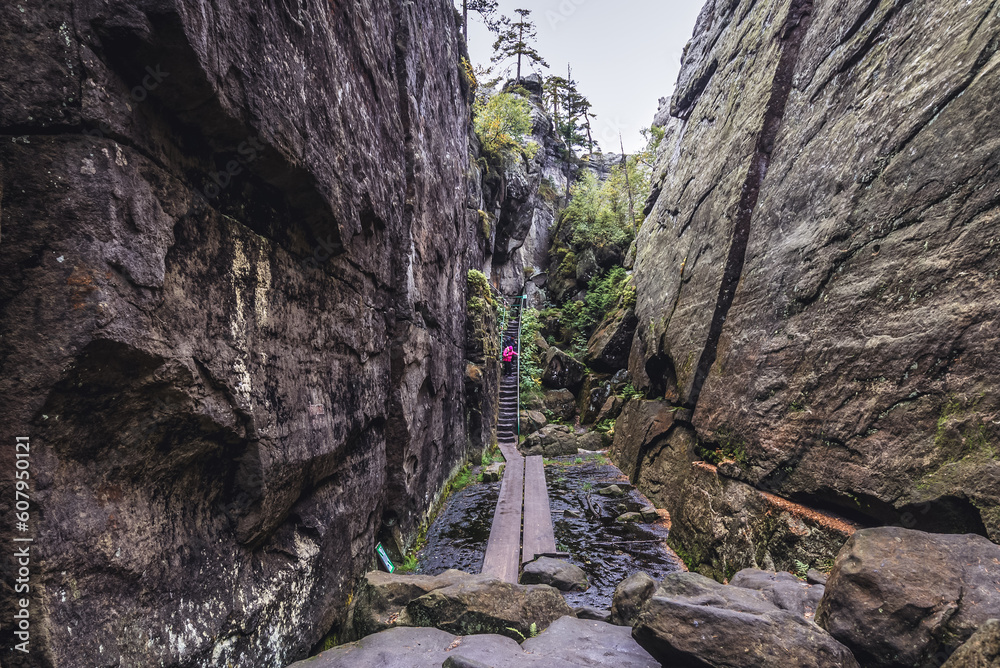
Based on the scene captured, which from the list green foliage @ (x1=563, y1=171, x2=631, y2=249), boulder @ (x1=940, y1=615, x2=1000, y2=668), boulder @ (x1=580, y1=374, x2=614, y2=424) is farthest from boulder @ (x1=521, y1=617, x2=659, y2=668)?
green foliage @ (x1=563, y1=171, x2=631, y2=249)

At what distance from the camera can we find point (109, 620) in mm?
1510

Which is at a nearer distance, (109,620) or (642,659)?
(109,620)

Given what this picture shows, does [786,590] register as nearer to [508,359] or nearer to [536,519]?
[536,519]

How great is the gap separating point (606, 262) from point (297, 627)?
18929 millimetres

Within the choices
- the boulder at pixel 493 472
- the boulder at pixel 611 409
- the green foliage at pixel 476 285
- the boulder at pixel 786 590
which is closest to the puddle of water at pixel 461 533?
the boulder at pixel 493 472

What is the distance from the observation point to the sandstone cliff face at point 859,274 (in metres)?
2.60

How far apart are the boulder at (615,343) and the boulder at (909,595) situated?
29.3 feet

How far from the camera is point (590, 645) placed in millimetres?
2473

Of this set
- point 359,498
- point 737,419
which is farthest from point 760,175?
point 359,498

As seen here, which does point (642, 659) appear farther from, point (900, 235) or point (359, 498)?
point (900, 235)

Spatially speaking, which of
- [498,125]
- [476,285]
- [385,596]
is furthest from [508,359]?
[385,596]

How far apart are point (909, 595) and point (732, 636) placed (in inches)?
32.5

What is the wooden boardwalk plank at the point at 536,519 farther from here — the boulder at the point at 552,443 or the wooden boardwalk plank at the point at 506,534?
the boulder at the point at 552,443

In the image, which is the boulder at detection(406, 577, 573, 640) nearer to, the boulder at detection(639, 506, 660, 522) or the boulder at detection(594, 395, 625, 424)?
the boulder at detection(639, 506, 660, 522)
